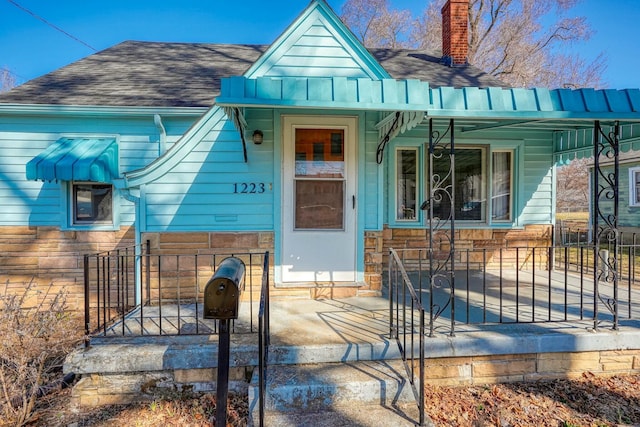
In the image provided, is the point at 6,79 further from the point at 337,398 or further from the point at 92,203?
the point at 337,398

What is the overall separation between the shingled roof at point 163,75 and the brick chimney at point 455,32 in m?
0.31

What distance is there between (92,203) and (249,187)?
12.0 feet

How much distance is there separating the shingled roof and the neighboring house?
7cm

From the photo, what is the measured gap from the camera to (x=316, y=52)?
470 cm

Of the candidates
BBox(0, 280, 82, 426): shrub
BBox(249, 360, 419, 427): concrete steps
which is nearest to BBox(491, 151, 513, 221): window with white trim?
BBox(249, 360, 419, 427): concrete steps

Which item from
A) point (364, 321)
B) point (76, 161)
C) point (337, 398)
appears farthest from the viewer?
point (76, 161)

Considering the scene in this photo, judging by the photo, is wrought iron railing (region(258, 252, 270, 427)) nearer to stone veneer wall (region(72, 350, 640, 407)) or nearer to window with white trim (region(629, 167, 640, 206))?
stone veneer wall (region(72, 350, 640, 407))

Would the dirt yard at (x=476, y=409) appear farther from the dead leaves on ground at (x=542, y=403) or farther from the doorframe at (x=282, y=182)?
the doorframe at (x=282, y=182)

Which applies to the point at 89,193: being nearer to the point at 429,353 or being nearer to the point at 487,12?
the point at 429,353

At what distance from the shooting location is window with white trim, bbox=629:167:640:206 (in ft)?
42.2

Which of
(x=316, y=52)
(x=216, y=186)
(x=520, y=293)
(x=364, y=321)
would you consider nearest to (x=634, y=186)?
(x=520, y=293)

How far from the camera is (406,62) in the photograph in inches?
332

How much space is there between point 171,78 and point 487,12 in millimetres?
14760

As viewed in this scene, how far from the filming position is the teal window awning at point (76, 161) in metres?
5.34
